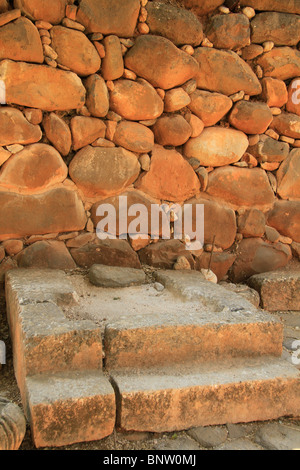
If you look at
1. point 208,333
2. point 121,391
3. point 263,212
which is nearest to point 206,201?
point 263,212

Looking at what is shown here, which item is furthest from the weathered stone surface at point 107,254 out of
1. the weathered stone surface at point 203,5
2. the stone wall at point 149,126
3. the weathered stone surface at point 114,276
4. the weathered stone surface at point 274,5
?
the weathered stone surface at point 274,5

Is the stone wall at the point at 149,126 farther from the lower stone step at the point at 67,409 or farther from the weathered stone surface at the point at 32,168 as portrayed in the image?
the lower stone step at the point at 67,409

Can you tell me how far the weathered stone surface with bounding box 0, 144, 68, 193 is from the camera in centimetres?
247

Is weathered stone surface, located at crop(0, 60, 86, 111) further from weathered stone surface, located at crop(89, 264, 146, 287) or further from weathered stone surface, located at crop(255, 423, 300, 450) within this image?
weathered stone surface, located at crop(255, 423, 300, 450)

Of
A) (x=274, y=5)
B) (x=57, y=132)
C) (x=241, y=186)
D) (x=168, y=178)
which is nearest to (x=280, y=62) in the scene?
(x=274, y=5)

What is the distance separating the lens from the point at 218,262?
312 centimetres

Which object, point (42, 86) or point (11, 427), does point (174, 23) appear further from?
point (11, 427)

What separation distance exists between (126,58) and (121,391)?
1.98m

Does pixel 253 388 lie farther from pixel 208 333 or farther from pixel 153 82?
pixel 153 82

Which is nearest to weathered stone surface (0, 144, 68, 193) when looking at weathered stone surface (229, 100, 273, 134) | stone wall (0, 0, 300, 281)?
stone wall (0, 0, 300, 281)

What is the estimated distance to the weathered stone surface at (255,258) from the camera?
3213 mm

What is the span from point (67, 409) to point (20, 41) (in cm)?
185

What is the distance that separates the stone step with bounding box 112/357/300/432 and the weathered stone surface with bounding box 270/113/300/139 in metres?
1.94

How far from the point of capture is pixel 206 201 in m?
3.07
